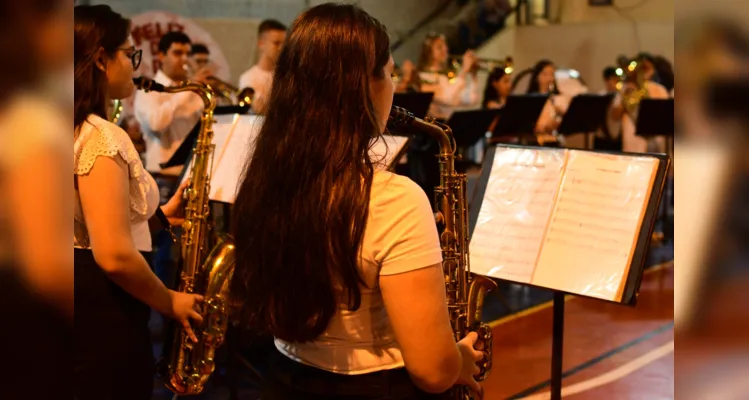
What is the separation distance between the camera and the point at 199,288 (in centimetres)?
263

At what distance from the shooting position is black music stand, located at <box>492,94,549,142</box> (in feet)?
21.6

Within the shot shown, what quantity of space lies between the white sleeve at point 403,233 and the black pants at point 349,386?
278 millimetres

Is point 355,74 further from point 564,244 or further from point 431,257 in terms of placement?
point 564,244

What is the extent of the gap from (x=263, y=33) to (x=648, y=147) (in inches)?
177

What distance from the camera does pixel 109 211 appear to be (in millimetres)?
1905

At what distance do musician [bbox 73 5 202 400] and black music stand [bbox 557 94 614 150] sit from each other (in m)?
5.48

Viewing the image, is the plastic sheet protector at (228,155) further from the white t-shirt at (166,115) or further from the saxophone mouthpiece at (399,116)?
the white t-shirt at (166,115)

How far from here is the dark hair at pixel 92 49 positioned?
199 centimetres

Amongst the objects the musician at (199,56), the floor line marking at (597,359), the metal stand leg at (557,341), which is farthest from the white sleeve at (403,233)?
the musician at (199,56)

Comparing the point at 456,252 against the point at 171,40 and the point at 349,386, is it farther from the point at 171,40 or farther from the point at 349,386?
the point at 171,40

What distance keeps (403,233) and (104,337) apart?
3.43 ft

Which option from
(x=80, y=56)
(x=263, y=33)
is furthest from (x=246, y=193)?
(x=263, y=33)

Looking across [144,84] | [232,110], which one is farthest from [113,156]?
[232,110]

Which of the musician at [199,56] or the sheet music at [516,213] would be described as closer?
the sheet music at [516,213]
